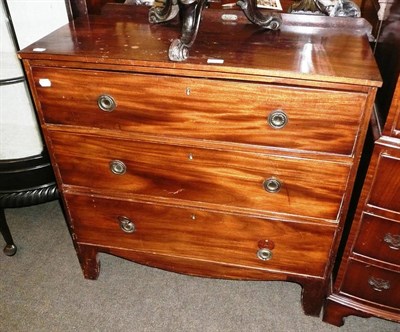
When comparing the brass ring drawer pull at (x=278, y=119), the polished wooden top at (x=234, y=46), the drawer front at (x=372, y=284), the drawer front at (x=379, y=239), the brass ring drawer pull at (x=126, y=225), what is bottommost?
the drawer front at (x=372, y=284)

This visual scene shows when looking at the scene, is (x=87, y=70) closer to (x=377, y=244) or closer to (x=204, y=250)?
(x=204, y=250)

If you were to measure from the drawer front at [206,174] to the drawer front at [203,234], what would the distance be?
7cm

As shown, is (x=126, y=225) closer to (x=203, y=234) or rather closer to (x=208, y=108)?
(x=203, y=234)

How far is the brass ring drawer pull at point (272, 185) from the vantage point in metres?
1.25

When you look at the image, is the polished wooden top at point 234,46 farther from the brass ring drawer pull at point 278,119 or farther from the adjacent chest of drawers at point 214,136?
the brass ring drawer pull at point 278,119

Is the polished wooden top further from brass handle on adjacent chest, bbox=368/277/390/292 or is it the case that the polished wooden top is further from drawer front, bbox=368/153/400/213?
brass handle on adjacent chest, bbox=368/277/390/292

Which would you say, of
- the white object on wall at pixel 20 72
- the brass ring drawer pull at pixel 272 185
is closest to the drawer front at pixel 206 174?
the brass ring drawer pull at pixel 272 185

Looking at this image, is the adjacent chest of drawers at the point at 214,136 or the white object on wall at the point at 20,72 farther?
the white object on wall at the point at 20,72

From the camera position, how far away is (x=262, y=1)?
1442 millimetres

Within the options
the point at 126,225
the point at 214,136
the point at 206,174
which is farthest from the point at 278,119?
the point at 126,225

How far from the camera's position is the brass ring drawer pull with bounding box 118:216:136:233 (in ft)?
4.89

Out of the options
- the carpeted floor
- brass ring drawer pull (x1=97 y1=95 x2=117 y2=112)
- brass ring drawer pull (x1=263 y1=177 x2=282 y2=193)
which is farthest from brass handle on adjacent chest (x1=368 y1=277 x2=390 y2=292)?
brass ring drawer pull (x1=97 y1=95 x2=117 y2=112)

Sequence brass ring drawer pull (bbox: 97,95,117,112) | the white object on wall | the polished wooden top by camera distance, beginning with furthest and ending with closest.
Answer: the white object on wall, brass ring drawer pull (bbox: 97,95,117,112), the polished wooden top

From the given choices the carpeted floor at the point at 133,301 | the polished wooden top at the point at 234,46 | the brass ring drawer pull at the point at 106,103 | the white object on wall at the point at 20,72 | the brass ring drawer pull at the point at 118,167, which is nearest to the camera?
the polished wooden top at the point at 234,46
